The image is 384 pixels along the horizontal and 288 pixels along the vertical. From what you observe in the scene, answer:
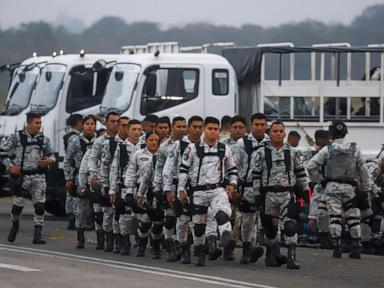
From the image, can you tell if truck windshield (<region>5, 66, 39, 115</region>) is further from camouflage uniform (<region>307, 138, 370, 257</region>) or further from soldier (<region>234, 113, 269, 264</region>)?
soldier (<region>234, 113, 269, 264</region>)

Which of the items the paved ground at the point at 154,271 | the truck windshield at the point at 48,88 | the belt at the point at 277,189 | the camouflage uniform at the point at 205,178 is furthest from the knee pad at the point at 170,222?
the truck windshield at the point at 48,88

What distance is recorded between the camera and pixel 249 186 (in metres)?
19.4

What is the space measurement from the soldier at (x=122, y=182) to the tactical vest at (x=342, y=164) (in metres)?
2.67

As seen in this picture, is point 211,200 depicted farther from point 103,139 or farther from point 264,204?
point 103,139

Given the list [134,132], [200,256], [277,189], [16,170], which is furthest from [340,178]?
[16,170]

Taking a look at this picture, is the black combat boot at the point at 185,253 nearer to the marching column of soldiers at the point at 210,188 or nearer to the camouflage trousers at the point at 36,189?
the marching column of soldiers at the point at 210,188

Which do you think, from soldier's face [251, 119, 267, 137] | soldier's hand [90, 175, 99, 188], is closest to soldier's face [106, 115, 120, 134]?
soldier's hand [90, 175, 99, 188]

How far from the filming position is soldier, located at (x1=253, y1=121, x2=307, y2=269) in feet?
62.0

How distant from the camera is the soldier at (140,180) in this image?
20.4m

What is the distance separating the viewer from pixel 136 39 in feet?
118

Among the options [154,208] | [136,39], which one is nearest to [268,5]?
[136,39]

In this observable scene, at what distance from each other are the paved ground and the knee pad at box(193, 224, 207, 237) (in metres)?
0.40

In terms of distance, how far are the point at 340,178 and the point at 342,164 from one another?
7.5 inches

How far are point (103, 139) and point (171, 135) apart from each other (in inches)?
49.9
